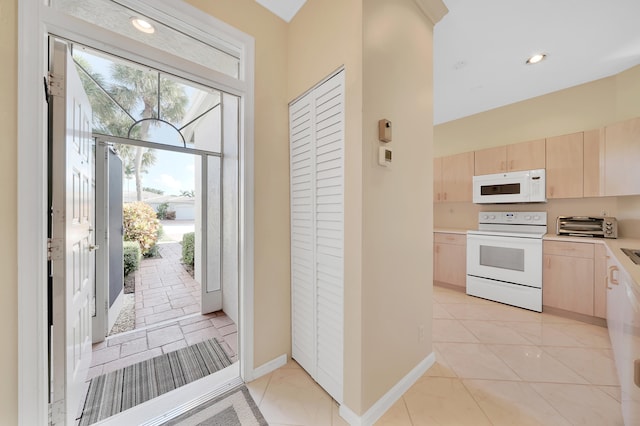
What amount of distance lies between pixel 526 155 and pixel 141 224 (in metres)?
7.29

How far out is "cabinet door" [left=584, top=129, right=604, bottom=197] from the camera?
8.84 ft

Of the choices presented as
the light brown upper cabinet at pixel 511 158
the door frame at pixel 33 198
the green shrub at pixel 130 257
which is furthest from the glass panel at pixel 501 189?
the green shrub at pixel 130 257

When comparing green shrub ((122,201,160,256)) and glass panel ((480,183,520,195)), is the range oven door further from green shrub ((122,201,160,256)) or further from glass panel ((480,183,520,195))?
green shrub ((122,201,160,256))

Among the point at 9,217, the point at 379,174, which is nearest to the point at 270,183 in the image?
the point at 379,174

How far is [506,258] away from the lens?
3168 mm

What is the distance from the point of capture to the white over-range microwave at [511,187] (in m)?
3.11

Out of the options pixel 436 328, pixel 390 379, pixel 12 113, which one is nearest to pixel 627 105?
pixel 436 328

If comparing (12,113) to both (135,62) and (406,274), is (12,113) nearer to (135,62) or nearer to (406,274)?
(135,62)

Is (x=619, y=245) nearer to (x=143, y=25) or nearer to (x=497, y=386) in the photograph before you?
(x=497, y=386)

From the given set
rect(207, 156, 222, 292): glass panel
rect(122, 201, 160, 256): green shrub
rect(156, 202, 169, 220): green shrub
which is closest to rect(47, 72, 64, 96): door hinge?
rect(207, 156, 222, 292): glass panel

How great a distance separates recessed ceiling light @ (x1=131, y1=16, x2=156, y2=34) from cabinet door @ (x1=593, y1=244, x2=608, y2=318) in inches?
176

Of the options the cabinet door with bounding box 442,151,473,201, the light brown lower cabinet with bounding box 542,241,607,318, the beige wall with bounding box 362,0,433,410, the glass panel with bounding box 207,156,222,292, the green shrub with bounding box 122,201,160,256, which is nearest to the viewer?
the beige wall with bounding box 362,0,433,410

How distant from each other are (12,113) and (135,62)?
0.63 meters

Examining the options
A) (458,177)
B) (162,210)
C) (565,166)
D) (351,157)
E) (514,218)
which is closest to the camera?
(351,157)
